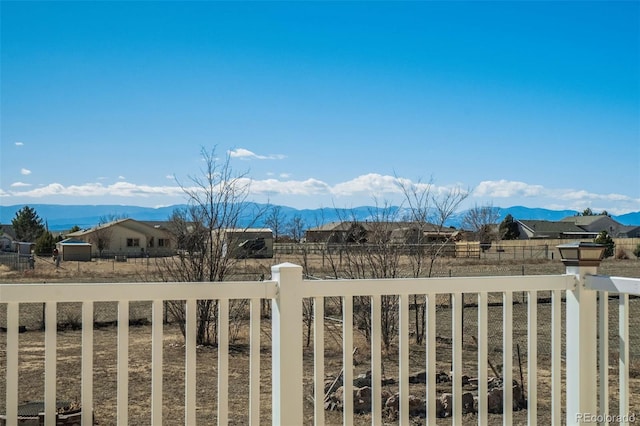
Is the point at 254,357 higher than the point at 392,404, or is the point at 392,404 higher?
the point at 254,357

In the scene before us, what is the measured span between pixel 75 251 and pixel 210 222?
886 inches

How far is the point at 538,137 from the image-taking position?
2130 cm

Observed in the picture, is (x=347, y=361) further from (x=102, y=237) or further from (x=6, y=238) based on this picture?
(x=6, y=238)

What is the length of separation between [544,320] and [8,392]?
967 cm

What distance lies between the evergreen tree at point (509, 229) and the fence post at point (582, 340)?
34.4 meters

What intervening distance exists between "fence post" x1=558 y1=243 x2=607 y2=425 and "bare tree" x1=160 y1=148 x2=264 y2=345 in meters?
6.29

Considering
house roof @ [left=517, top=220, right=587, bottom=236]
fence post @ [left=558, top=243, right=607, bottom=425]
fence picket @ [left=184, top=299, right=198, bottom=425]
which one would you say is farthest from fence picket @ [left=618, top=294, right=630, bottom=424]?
house roof @ [left=517, top=220, right=587, bottom=236]

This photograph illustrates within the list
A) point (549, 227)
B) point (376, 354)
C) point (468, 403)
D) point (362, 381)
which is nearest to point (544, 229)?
point (549, 227)

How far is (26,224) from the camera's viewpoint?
38.3 metres

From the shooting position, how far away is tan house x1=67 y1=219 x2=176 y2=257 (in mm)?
33969

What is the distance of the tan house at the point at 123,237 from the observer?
111 feet

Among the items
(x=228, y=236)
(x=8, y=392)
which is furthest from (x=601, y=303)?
(x=228, y=236)

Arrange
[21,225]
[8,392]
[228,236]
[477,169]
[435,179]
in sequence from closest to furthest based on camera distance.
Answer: [8,392] < [228,236] < [435,179] < [477,169] < [21,225]

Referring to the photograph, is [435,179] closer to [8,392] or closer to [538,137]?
[8,392]
